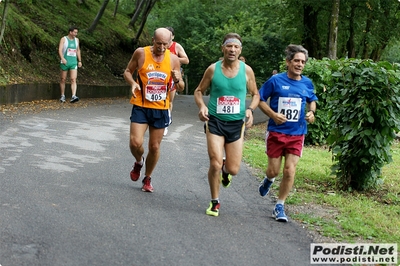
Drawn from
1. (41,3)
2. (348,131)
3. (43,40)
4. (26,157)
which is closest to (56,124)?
(26,157)

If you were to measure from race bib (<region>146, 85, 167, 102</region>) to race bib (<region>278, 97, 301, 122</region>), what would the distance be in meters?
1.40

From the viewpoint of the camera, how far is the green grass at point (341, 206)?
21.7ft

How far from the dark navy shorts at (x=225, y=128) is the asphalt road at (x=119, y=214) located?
0.82 meters

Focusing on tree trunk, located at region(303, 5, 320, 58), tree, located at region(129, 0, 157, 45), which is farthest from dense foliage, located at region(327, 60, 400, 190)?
tree, located at region(129, 0, 157, 45)

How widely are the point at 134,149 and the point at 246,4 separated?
48.9 m

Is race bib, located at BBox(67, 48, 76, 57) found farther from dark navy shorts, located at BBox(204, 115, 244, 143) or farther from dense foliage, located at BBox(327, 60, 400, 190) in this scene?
dark navy shorts, located at BBox(204, 115, 244, 143)

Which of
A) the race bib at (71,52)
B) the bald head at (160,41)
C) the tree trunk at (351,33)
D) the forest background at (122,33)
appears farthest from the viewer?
the tree trunk at (351,33)

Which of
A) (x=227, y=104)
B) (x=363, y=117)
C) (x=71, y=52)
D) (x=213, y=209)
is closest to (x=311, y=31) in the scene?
(x=71, y=52)

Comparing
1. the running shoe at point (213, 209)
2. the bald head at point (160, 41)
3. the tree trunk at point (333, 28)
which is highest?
the tree trunk at point (333, 28)

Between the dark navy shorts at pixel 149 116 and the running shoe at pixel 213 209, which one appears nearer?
the running shoe at pixel 213 209

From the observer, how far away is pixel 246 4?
182ft

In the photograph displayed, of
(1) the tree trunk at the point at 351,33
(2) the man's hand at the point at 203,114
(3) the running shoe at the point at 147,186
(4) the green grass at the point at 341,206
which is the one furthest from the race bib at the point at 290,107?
(1) the tree trunk at the point at 351,33

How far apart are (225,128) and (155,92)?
3.51 ft

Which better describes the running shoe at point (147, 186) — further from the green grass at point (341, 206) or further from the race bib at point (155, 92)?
the green grass at point (341, 206)
